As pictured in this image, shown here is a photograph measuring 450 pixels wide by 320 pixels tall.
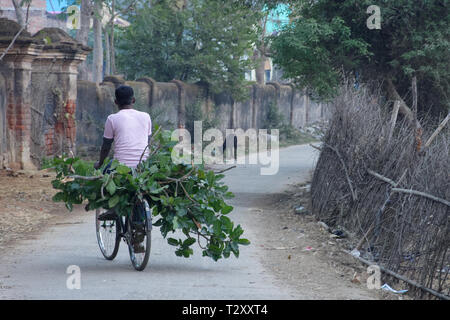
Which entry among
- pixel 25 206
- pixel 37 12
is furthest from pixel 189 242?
pixel 37 12

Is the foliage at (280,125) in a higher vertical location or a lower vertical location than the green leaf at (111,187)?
lower

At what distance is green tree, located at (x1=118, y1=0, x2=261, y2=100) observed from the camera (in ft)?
77.2

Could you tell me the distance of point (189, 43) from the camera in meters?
24.1

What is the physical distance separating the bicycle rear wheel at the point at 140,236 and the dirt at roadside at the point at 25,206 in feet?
7.59

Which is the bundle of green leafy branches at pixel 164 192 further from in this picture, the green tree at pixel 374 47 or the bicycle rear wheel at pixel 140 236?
the green tree at pixel 374 47

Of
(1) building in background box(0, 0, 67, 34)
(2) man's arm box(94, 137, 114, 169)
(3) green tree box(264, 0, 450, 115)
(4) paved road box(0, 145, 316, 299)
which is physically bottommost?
(4) paved road box(0, 145, 316, 299)

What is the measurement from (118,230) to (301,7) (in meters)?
8.14

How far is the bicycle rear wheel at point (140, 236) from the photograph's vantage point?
657 cm

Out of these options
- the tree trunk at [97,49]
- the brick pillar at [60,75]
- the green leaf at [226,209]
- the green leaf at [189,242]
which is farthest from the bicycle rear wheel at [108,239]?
the tree trunk at [97,49]

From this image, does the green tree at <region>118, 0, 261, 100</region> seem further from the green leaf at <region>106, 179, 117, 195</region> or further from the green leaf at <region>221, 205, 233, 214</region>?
the green leaf at <region>106, 179, 117, 195</region>

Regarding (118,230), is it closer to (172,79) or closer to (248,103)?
(172,79)

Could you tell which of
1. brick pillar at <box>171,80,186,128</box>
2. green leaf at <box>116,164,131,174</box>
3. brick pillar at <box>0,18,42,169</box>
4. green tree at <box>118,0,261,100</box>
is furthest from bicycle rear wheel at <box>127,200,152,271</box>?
green tree at <box>118,0,261,100</box>

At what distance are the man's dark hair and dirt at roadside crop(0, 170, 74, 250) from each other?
259 cm

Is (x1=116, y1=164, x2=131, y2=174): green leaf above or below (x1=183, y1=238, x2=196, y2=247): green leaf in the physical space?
above
